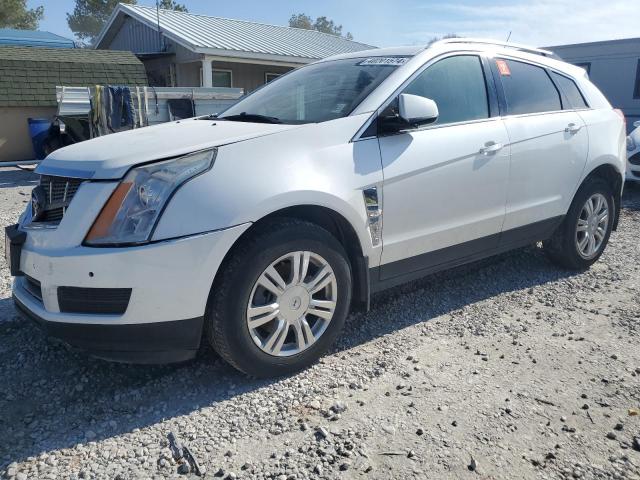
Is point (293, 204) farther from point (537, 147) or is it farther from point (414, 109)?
point (537, 147)

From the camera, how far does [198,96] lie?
1187cm

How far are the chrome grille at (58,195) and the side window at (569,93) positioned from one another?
3759mm

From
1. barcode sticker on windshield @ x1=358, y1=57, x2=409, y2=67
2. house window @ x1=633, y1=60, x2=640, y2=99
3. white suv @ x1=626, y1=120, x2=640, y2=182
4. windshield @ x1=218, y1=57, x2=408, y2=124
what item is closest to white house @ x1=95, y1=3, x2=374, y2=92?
house window @ x1=633, y1=60, x2=640, y2=99

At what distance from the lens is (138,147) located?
284 centimetres

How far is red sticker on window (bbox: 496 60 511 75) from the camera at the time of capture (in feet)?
13.4

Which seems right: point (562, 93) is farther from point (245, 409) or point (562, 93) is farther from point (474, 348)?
point (245, 409)

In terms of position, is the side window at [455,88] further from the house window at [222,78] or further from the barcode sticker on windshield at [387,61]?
the house window at [222,78]

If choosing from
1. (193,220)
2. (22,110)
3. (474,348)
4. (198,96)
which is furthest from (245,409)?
(22,110)

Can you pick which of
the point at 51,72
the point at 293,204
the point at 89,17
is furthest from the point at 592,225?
the point at 89,17

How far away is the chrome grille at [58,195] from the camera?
2.72m

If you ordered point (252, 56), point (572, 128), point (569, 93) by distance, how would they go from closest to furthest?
point (572, 128), point (569, 93), point (252, 56)

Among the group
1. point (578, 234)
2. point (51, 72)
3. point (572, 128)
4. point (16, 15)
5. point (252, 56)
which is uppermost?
point (16, 15)

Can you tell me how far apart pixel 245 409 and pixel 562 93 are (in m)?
3.63

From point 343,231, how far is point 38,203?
5.47 ft
